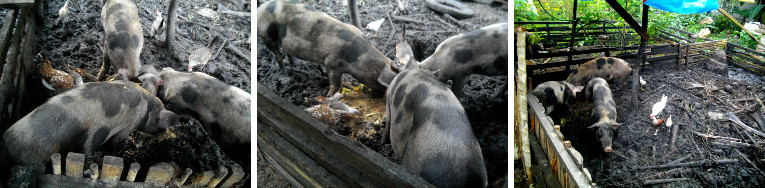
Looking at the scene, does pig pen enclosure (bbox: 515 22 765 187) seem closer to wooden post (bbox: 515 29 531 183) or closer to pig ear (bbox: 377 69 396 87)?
wooden post (bbox: 515 29 531 183)

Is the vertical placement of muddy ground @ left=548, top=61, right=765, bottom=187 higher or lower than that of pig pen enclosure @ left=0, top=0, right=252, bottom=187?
lower

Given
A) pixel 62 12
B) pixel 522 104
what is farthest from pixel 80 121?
pixel 522 104

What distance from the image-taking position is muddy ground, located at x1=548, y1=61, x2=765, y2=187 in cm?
329

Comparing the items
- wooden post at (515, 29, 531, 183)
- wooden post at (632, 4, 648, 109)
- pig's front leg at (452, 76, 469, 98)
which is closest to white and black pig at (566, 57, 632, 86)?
wooden post at (632, 4, 648, 109)

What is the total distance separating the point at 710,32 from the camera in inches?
137

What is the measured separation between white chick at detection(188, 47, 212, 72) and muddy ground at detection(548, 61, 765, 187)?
2.47 metres

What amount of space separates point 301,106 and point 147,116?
2.71ft

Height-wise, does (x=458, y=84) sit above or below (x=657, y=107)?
above

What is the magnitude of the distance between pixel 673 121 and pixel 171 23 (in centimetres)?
333

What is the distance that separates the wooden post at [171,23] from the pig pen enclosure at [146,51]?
19 mm

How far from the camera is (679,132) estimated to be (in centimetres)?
337

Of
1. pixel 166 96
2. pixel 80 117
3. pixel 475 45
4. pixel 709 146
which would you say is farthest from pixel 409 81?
pixel 709 146

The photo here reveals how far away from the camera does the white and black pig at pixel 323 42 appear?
8.43 ft

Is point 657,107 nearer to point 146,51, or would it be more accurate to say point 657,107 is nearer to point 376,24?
point 376,24
